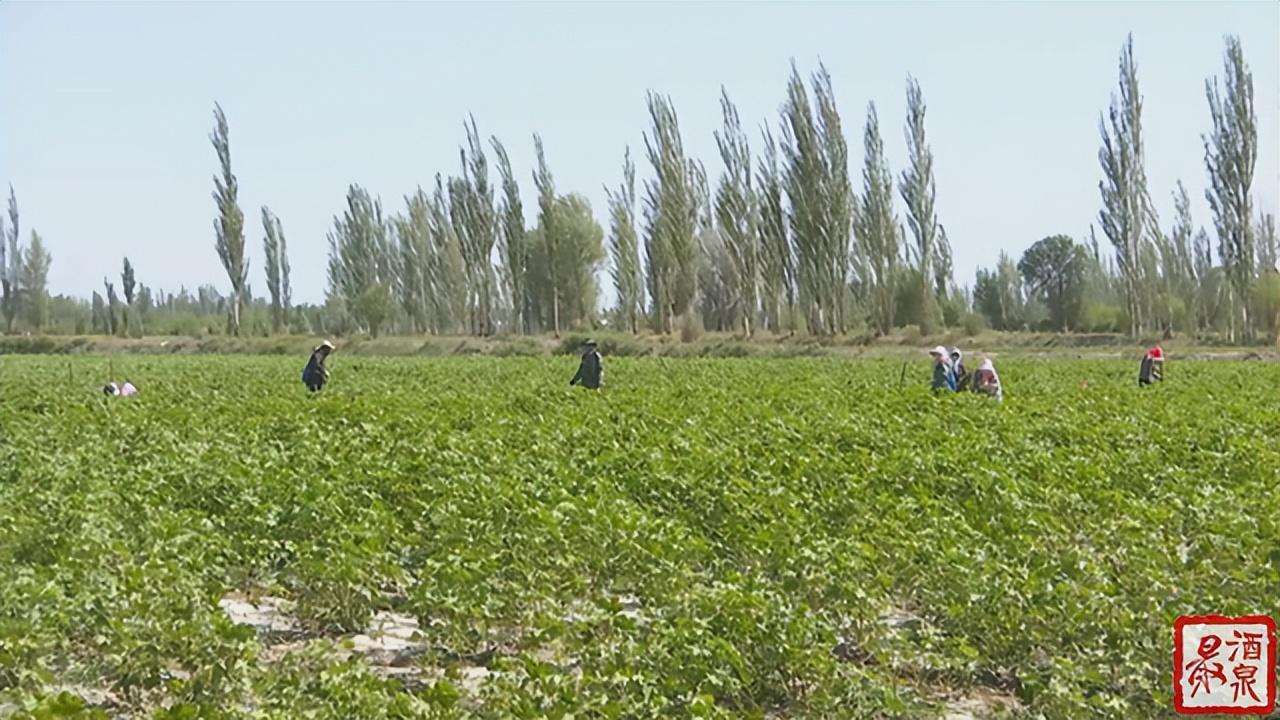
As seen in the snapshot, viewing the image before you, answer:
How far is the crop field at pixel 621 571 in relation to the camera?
462 cm

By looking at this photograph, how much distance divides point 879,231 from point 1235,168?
11.9 metres

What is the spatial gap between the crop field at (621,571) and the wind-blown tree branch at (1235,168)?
3683cm

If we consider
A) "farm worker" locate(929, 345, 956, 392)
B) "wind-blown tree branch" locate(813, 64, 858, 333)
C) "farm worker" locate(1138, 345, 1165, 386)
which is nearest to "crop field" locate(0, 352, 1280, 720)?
"farm worker" locate(929, 345, 956, 392)

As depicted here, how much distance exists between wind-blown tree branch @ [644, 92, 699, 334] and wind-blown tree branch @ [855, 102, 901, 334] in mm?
6517

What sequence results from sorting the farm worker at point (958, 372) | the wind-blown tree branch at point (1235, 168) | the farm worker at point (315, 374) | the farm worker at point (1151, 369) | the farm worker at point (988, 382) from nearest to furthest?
the farm worker at point (988, 382), the farm worker at point (958, 372), the farm worker at point (315, 374), the farm worker at point (1151, 369), the wind-blown tree branch at point (1235, 168)

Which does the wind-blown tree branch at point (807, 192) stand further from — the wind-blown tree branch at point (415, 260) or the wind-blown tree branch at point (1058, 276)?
the wind-blown tree branch at point (415, 260)

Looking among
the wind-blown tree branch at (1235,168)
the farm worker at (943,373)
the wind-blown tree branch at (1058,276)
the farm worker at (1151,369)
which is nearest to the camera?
the farm worker at (943,373)

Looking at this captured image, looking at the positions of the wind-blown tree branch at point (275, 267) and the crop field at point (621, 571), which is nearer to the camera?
the crop field at point (621, 571)

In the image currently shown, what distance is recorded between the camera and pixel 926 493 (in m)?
Answer: 7.73

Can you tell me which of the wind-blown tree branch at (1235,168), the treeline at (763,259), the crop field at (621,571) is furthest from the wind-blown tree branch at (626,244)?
the crop field at (621,571)

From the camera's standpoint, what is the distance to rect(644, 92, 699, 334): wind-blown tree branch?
50719mm

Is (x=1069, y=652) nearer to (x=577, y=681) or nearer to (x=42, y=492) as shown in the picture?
(x=577, y=681)

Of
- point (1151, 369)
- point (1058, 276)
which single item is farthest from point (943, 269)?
point (1151, 369)

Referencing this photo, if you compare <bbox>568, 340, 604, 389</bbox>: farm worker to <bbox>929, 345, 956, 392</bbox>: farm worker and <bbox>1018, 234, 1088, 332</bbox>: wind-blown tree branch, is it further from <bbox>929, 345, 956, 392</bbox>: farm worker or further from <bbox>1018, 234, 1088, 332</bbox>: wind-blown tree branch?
<bbox>1018, 234, 1088, 332</bbox>: wind-blown tree branch
